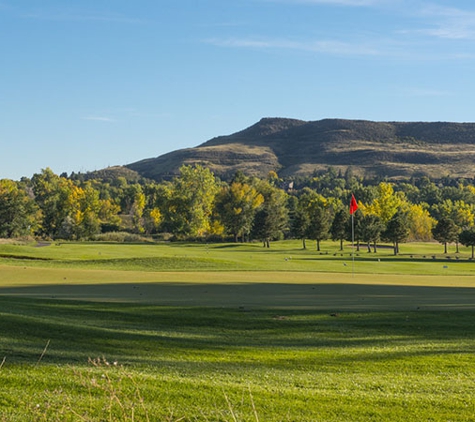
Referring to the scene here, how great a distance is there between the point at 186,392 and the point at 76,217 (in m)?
109

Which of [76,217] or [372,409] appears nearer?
[372,409]

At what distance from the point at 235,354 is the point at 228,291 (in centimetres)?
1457

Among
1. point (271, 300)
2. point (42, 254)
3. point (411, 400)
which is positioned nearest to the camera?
point (411, 400)

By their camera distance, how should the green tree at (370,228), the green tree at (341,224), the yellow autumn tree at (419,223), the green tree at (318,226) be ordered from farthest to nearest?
the yellow autumn tree at (419,223)
the green tree at (318,226)
the green tree at (341,224)
the green tree at (370,228)

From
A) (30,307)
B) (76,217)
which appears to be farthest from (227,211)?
(30,307)

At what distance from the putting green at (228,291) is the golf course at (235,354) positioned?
0.10 metres

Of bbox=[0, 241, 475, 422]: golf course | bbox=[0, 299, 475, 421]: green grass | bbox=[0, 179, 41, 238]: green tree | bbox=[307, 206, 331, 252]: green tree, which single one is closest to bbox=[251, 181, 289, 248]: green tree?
bbox=[307, 206, 331, 252]: green tree

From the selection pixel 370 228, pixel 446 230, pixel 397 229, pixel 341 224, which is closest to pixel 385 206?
pixel 341 224

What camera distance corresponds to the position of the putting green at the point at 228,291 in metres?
23.8

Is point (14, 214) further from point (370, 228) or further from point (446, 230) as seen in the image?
point (446, 230)

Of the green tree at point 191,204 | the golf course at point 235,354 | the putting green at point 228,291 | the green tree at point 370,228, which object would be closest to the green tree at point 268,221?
the green tree at point 191,204

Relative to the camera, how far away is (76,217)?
11569 cm

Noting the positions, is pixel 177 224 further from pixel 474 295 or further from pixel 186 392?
pixel 186 392

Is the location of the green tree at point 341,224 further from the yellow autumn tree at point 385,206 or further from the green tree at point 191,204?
the green tree at point 191,204
